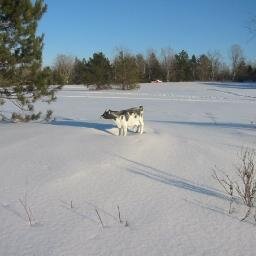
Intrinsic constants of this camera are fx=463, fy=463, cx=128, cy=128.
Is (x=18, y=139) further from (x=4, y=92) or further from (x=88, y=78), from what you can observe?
(x=88, y=78)

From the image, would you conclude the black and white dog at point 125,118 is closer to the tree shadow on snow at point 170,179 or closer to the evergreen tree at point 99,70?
the tree shadow on snow at point 170,179

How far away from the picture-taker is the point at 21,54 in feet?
37.9

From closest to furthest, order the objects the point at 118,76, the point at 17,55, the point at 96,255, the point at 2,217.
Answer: the point at 96,255 → the point at 2,217 → the point at 17,55 → the point at 118,76

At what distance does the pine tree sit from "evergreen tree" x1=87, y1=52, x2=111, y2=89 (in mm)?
35390

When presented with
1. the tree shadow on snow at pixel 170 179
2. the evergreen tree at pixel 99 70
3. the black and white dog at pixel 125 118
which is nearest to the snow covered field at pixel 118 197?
the tree shadow on snow at pixel 170 179

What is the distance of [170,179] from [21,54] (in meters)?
6.84

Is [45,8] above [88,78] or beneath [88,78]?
above

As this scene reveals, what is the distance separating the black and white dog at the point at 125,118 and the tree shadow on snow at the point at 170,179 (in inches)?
82.3

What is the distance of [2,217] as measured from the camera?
188 inches

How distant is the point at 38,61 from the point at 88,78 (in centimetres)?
3579

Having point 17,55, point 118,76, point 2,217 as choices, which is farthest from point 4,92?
point 118,76

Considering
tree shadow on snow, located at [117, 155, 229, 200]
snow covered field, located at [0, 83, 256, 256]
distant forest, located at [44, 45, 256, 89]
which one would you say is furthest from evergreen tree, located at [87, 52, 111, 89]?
tree shadow on snow, located at [117, 155, 229, 200]

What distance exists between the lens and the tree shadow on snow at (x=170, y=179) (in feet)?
18.3

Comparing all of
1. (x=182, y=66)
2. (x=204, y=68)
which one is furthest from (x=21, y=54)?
(x=204, y=68)
